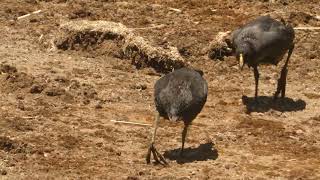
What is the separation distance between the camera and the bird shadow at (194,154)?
8656 mm

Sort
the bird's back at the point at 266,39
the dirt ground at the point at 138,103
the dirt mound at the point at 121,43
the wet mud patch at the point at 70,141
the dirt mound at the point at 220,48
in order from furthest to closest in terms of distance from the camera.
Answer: the dirt mound at the point at 220,48
the dirt mound at the point at 121,43
the bird's back at the point at 266,39
the wet mud patch at the point at 70,141
the dirt ground at the point at 138,103

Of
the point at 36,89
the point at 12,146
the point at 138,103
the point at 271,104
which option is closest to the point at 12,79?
the point at 36,89

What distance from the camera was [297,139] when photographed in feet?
31.4

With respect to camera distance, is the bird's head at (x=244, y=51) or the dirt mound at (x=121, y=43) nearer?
the bird's head at (x=244, y=51)

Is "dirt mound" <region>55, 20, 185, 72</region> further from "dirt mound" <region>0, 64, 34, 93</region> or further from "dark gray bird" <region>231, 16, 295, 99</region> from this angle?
"dirt mound" <region>0, 64, 34, 93</region>

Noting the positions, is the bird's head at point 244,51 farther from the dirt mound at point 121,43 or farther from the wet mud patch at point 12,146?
the wet mud patch at point 12,146

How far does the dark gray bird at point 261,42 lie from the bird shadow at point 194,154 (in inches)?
75.2

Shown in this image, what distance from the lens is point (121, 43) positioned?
41.1 feet

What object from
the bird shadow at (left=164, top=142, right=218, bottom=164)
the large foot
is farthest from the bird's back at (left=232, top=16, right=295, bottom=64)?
the large foot

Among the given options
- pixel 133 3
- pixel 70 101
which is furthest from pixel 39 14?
pixel 70 101

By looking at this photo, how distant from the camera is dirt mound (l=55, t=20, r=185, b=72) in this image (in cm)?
1193

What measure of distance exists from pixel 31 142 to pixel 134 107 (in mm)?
2115

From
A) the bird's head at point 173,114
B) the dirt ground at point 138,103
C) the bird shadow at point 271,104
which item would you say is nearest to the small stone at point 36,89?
the dirt ground at point 138,103

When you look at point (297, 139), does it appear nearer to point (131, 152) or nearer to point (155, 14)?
point (131, 152)
